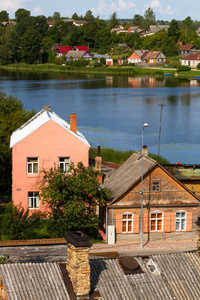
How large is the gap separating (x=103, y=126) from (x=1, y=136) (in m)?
41.2

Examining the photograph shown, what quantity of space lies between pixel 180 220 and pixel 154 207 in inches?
74.3

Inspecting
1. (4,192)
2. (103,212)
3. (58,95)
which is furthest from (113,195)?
(58,95)

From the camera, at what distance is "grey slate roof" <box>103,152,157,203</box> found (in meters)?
33.8

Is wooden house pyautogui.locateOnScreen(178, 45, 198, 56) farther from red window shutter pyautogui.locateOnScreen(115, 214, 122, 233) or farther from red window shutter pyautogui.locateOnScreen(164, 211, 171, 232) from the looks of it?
red window shutter pyautogui.locateOnScreen(115, 214, 122, 233)

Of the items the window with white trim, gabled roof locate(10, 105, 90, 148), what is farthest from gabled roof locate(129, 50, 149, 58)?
the window with white trim

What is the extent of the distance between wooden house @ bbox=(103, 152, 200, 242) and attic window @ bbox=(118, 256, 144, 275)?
15599mm

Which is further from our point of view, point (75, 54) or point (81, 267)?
point (75, 54)

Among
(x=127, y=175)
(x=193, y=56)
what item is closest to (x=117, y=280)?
(x=127, y=175)

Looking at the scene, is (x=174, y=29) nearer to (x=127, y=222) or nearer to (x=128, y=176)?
(x=128, y=176)

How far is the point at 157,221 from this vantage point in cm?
3444

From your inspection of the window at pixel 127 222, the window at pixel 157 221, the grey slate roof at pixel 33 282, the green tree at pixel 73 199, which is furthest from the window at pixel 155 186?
the grey slate roof at pixel 33 282

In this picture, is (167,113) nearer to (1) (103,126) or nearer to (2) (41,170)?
(1) (103,126)

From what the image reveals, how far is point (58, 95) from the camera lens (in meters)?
123

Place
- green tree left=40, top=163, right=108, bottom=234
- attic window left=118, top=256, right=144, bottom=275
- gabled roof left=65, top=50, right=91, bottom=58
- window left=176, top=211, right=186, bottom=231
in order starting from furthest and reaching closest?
gabled roof left=65, top=50, right=91, bottom=58 < window left=176, top=211, right=186, bottom=231 < green tree left=40, top=163, right=108, bottom=234 < attic window left=118, top=256, right=144, bottom=275
